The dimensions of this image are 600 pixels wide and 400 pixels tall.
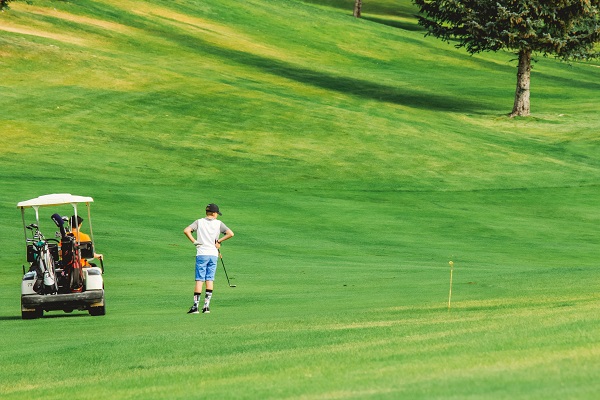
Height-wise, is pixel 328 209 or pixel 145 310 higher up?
pixel 145 310

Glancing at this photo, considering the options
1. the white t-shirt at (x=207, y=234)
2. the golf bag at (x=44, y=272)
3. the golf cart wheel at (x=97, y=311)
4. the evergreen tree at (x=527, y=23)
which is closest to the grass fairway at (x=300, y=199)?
the golf cart wheel at (x=97, y=311)

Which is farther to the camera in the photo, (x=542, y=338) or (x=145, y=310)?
(x=145, y=310)

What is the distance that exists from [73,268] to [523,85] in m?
46.0

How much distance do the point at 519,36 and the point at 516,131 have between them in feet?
16.2

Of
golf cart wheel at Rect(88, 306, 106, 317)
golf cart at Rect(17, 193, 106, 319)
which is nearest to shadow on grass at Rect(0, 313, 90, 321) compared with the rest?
golf cart at Rect(17, 193, 106, 319)

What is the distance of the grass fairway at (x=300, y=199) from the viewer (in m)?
11.7

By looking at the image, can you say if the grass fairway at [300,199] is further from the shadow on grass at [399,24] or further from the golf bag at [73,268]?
the shadow on grass at [399,24]

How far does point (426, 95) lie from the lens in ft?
226

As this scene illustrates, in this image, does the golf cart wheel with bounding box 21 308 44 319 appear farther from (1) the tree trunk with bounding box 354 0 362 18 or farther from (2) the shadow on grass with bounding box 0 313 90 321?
(1) the tree trunk with bounding box 354 0 362 18

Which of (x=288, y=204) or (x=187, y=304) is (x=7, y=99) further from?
(x=187, y=304)

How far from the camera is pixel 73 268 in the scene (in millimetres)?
18219

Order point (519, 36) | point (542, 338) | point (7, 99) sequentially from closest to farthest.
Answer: point (542, 338) → point (7, 99) → point (519, 36)

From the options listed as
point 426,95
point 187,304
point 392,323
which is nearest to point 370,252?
point 187,304

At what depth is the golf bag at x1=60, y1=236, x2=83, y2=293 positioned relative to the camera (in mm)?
18016
